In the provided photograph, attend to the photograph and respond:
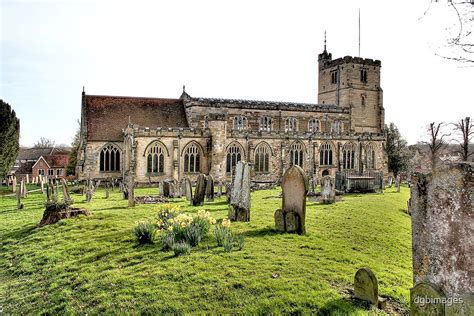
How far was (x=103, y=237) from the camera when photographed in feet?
32.3

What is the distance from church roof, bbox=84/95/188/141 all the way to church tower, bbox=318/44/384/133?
1903 cm

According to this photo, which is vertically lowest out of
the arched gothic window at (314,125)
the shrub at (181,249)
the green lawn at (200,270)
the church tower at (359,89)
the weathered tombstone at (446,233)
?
the green lawn at (200,270)

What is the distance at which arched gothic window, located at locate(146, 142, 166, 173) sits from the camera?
28.6 m

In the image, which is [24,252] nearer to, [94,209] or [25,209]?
[94,209]

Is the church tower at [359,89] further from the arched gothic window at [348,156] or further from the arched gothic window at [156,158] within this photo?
the arched gothic window at [156,158]

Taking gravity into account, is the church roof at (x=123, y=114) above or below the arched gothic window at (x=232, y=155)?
above

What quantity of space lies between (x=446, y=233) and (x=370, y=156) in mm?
32135

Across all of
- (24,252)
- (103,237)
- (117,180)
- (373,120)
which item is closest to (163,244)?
Result: (103,237)

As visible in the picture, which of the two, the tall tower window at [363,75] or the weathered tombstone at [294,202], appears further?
the tall tower window at [363,75]

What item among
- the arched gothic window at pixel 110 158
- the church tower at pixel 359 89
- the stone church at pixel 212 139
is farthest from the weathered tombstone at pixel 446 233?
the church tower at pixel 359 89

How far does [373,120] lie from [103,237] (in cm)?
3897

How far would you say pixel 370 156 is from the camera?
3519 centimetres

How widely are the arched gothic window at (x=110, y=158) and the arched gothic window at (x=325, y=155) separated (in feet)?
55.7

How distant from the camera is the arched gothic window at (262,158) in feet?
104
